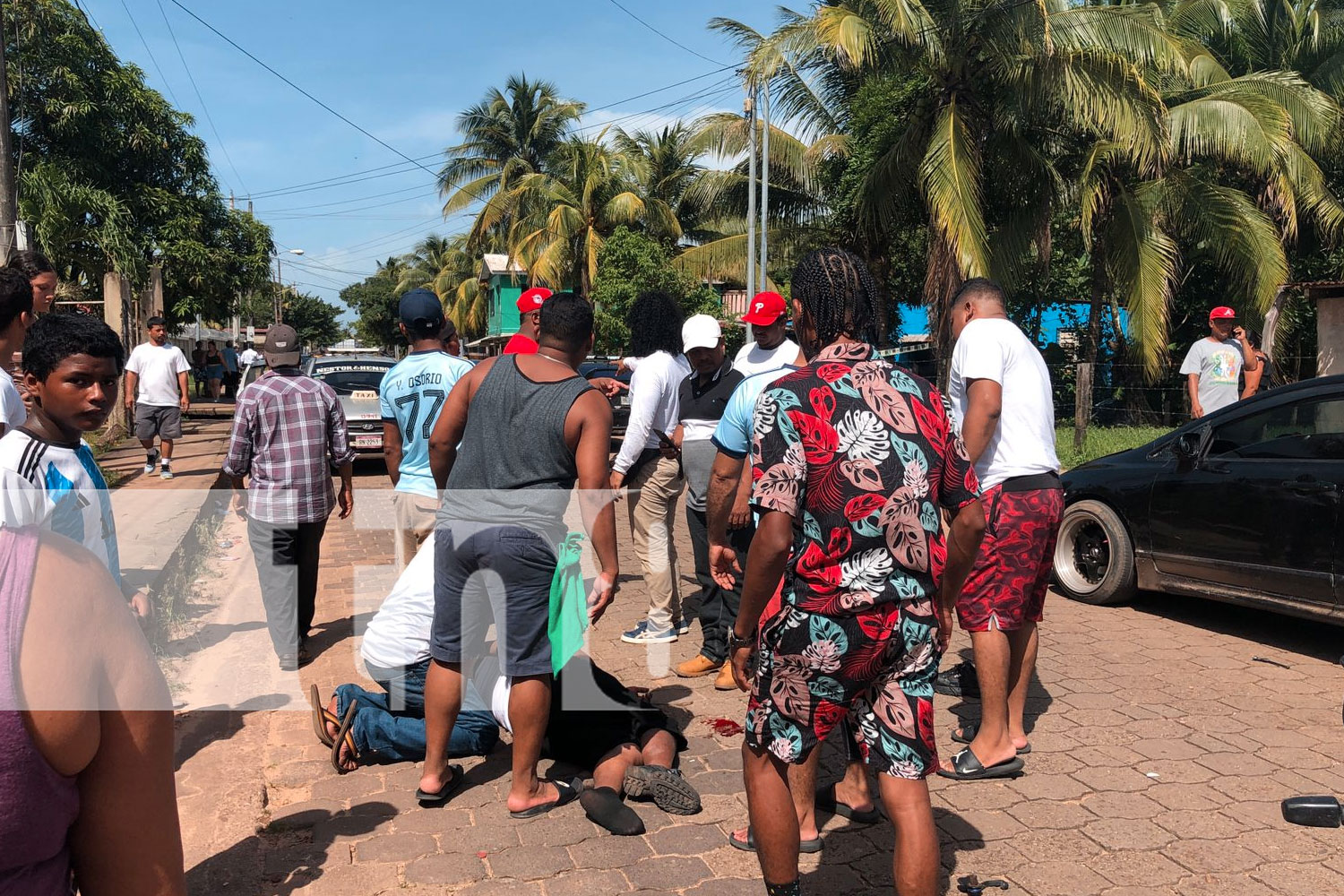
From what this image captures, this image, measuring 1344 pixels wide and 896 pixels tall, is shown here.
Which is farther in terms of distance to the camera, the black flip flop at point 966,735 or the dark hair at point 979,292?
the black flip flop at point 966,735

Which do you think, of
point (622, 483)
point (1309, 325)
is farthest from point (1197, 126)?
Answer: point (622, 483)

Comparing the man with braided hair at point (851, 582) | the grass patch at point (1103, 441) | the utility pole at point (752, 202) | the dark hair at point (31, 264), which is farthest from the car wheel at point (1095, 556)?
the utility pole at point (752, 202)

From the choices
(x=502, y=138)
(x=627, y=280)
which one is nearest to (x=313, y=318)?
(x=502, y=138)

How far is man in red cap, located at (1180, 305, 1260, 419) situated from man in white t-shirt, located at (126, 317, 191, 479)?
10364mm

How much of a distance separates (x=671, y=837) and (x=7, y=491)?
7.95 ft

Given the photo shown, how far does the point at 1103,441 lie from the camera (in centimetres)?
1459

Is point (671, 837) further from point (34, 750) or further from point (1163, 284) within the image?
point (1163, 284)

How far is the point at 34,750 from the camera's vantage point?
54.4 inches

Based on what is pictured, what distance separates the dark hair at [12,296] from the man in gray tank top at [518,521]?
5.21 feet

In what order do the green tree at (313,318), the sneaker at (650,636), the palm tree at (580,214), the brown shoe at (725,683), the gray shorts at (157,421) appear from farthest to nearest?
1. the green tree at (313,318)
2. the palm tree at (580,214)
3. the gray shorts at (157,421)
4. the sneaker at (650,636)
5. the brown shoe at (725,683)

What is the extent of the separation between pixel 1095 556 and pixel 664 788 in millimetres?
4461

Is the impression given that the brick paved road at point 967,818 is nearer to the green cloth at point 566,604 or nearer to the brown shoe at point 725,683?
the brown shoe at point 725,683

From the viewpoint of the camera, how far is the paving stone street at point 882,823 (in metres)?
3.38

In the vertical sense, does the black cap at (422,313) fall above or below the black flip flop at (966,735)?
above
